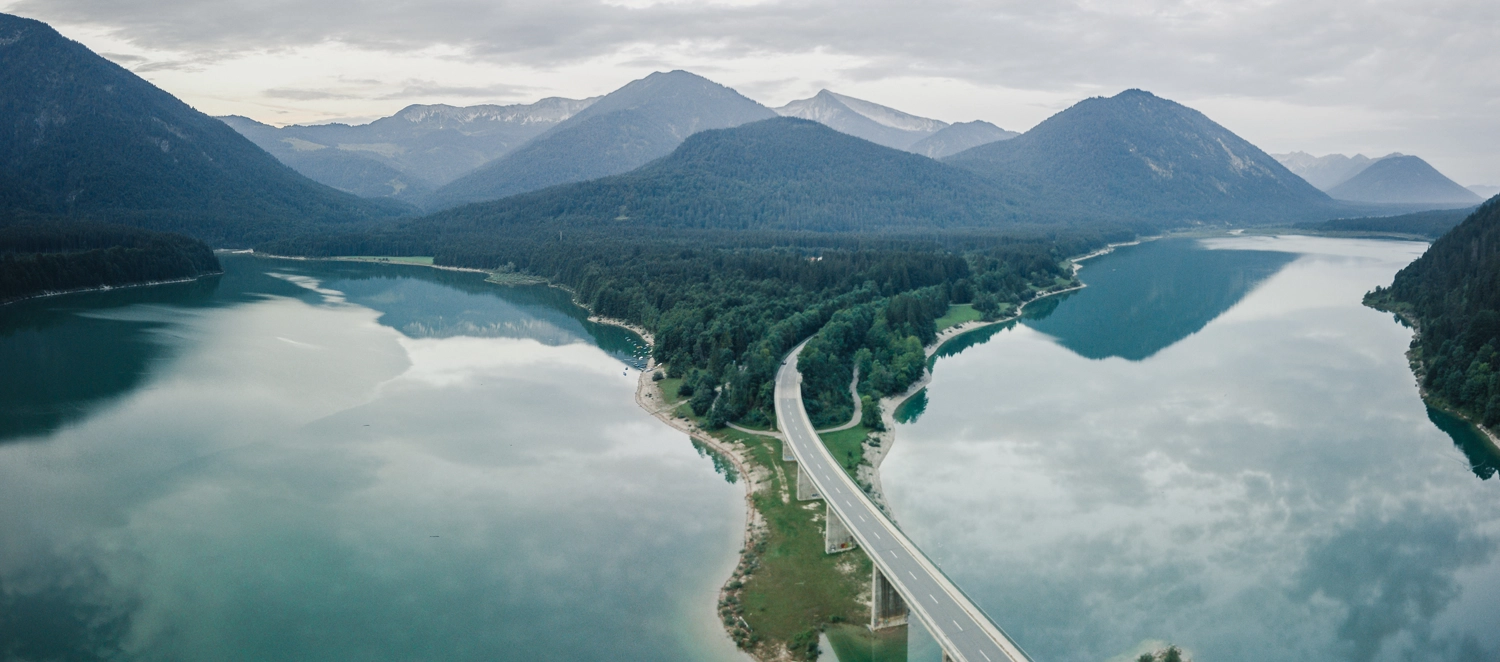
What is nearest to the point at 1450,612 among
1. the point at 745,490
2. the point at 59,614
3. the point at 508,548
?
the point at 745,490

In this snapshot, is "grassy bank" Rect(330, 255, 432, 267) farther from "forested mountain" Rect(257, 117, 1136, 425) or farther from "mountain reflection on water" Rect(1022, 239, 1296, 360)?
"mountain reflection on water" Rect(1022, 239, 1296, 360)

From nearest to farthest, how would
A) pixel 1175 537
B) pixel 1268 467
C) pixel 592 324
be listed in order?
pixel 1175 537, pixel 1268 467, pixel 592 324

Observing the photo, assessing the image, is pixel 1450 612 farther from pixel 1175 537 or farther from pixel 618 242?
pixel 618 242

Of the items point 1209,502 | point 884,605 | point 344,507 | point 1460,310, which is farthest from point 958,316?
point 884,605

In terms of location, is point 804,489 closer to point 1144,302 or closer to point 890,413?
point 890,413

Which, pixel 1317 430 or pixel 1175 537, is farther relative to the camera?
pixel 1317 430
